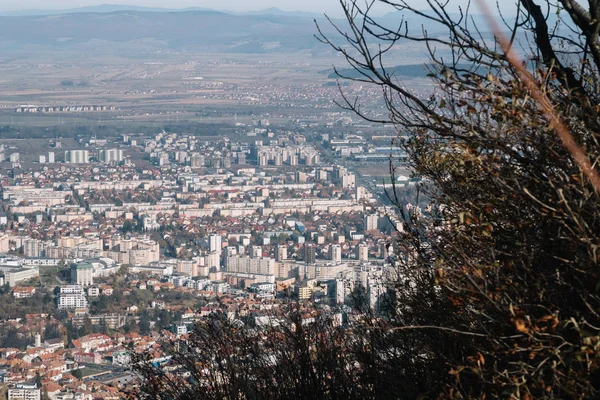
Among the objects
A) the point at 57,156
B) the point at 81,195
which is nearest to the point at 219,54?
the point at 57,156

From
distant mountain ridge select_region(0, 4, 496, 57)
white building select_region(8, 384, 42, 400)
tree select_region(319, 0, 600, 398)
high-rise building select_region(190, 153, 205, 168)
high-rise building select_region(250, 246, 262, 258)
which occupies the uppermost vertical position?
distant mountain ridge select_region(0, 4, 496, 57)

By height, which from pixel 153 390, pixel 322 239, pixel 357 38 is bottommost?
pixel 322 239

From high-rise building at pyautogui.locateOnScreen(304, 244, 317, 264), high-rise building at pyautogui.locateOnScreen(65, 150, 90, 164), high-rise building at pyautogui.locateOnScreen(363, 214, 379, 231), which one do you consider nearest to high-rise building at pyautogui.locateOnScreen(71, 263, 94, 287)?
high-rise building at pyautogui.locateOnScreen(304, 244, 317, 264)

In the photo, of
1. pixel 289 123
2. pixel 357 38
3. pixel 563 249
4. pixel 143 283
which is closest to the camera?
pixel 563 249

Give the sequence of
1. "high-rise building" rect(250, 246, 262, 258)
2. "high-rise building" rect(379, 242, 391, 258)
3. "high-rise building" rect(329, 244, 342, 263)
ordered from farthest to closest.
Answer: "high-rise building" rect(250, 246, 262, 258) → "high-rise building" rect(329, 244, 342, 263) → "high-rise building" rect(379, 242, 391, 258)

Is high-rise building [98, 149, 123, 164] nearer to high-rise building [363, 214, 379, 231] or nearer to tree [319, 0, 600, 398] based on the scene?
high-rise building [363, 214, 379, 231]

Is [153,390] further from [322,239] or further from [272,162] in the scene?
[272,162]

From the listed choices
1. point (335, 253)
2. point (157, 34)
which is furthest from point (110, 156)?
point (157, 34)

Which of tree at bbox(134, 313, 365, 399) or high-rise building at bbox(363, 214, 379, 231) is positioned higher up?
tree at bbox(134, 313, 365, 399)
